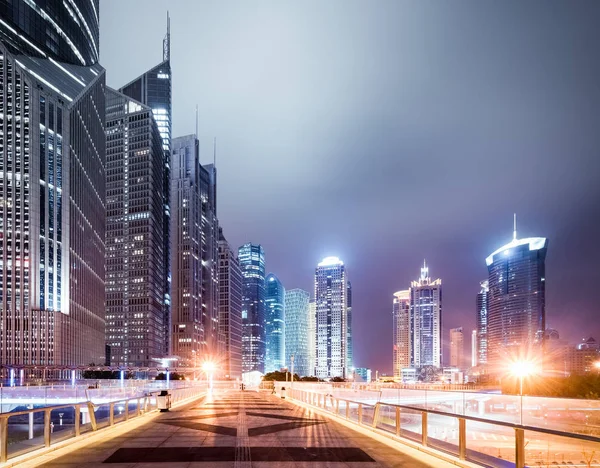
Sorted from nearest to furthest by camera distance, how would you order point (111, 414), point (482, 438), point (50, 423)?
point (482, 438)
point (50, 423)
point (111, 414)

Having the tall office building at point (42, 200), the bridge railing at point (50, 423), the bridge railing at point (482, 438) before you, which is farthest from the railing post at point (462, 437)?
the tall office building at point (42, 200)

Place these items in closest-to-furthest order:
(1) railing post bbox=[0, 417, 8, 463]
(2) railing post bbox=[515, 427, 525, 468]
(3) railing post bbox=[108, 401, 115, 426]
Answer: (2) railing post bbox=[515, 427, 525, 468] < (1) railing post bbox=[0, 417, 8, 463] < (3) railing post bbox=[108, 401, 115, 426]

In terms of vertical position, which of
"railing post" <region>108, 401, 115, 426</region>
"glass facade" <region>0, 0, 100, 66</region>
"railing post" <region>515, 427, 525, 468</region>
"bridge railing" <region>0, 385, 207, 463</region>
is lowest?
"railing post" <region>108, 401, 115, 426</region>

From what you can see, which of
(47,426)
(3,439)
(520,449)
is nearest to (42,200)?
(47,426)

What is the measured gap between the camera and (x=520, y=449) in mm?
10648

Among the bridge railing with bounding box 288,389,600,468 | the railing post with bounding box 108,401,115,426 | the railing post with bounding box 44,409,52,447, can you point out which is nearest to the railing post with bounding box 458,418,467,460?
the bridge railing with bounding box 288,389,600,468

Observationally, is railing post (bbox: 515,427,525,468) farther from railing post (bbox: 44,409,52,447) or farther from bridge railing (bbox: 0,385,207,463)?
railing post (bbox: 44,409,52,447)

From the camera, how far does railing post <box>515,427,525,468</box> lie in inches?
417

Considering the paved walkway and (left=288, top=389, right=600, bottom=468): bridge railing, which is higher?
(left=288, top=389, right=600, bottom=468): bridge railing

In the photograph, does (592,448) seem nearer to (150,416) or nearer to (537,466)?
(537,466)

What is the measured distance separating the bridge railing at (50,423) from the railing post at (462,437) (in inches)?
370

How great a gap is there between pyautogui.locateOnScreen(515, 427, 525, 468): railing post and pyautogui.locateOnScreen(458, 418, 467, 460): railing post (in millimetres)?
2319

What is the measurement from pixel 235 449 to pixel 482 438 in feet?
20.6

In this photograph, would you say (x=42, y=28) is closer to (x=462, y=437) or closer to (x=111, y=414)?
(x=111, y=414)
